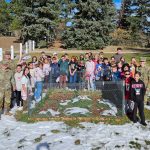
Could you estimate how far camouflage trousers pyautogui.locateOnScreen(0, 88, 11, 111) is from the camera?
12.7 metres

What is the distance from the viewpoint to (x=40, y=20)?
42.0m

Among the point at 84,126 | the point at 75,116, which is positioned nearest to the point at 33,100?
the point at 75,116

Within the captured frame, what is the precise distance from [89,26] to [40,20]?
570 centimetres

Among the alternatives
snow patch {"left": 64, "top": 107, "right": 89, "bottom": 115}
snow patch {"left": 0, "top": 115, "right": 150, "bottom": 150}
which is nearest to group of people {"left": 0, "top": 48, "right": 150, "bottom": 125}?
snow patch {"left": 0, "top": 115, "right": 150, "bottom": 150}

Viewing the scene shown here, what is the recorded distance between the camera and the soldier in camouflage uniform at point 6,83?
12.6 metres

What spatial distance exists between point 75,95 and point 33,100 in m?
2.00

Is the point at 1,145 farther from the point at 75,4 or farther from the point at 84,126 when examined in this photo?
the point at 75,4

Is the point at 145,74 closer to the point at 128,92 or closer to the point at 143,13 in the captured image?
the point at 128,92

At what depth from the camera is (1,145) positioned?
9766 millimetres

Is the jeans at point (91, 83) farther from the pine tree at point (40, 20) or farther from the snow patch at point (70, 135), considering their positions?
the pine tree at point (40, 20)

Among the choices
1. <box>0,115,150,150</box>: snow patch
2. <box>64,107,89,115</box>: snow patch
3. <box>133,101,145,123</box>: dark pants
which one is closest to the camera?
<box>0,115,150,150</box>: snow patch

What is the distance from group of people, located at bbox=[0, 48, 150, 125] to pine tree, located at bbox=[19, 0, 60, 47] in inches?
971

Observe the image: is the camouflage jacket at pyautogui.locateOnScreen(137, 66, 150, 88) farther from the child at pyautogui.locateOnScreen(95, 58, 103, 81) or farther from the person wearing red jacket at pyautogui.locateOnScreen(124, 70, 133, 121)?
the child at pyautogui.locateOnScreen(95, 58, 103, 81)

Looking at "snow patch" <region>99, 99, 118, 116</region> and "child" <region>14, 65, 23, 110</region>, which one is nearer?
"snow patch" <region>99, 99, 118, 116</region>
